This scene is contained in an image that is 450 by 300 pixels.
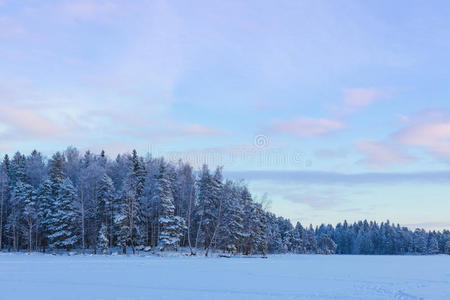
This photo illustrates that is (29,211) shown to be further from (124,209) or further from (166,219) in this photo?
(166,219)

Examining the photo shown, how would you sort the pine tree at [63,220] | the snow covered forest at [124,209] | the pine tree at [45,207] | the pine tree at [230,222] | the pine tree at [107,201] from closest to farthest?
1. the pine tree at [63,220]
2. the snow covered forest at [124,209]
3. the pine tree at [45,207]
4. the pine tree at [107,201]
5. the pine tree at [230,222]

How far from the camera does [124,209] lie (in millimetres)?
59969

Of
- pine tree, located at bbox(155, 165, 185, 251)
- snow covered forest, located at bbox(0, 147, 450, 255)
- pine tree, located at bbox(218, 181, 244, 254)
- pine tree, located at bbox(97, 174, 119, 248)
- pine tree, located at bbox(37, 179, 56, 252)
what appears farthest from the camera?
pine tree, located at bbox(218, 181, 244, 254)

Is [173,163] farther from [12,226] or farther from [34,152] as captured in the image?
[34,152]

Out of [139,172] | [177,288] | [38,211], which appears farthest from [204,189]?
[177,288]

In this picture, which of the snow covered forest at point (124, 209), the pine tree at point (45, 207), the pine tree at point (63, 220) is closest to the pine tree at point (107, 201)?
the snow covered forest at point (124, 209)

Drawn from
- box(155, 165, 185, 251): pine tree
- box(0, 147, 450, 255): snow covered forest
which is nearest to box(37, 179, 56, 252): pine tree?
box(0, 147, 450, 255): snow covered forest

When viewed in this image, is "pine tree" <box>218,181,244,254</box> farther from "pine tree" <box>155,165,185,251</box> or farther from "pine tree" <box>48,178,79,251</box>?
"pine tree" <box>48,178,79,251</box>

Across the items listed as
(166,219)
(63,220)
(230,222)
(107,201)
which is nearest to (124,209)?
(107,201)

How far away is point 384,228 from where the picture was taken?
15650cm

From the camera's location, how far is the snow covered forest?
60219mm

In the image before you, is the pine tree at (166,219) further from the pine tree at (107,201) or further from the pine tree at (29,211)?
the pine tree at (29,211)

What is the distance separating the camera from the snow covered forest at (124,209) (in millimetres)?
60219

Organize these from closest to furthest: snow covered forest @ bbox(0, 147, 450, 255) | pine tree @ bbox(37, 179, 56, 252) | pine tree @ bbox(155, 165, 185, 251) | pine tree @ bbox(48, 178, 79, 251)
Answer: pine tree @ bbox(155, 165, 185, 251)
pine tree @ bbox(48, 178, 79, 251)
snow covered forest @ bbox(0, 147, 450, 255)
pine tree @ bbox(37, 179, 56, 252)
